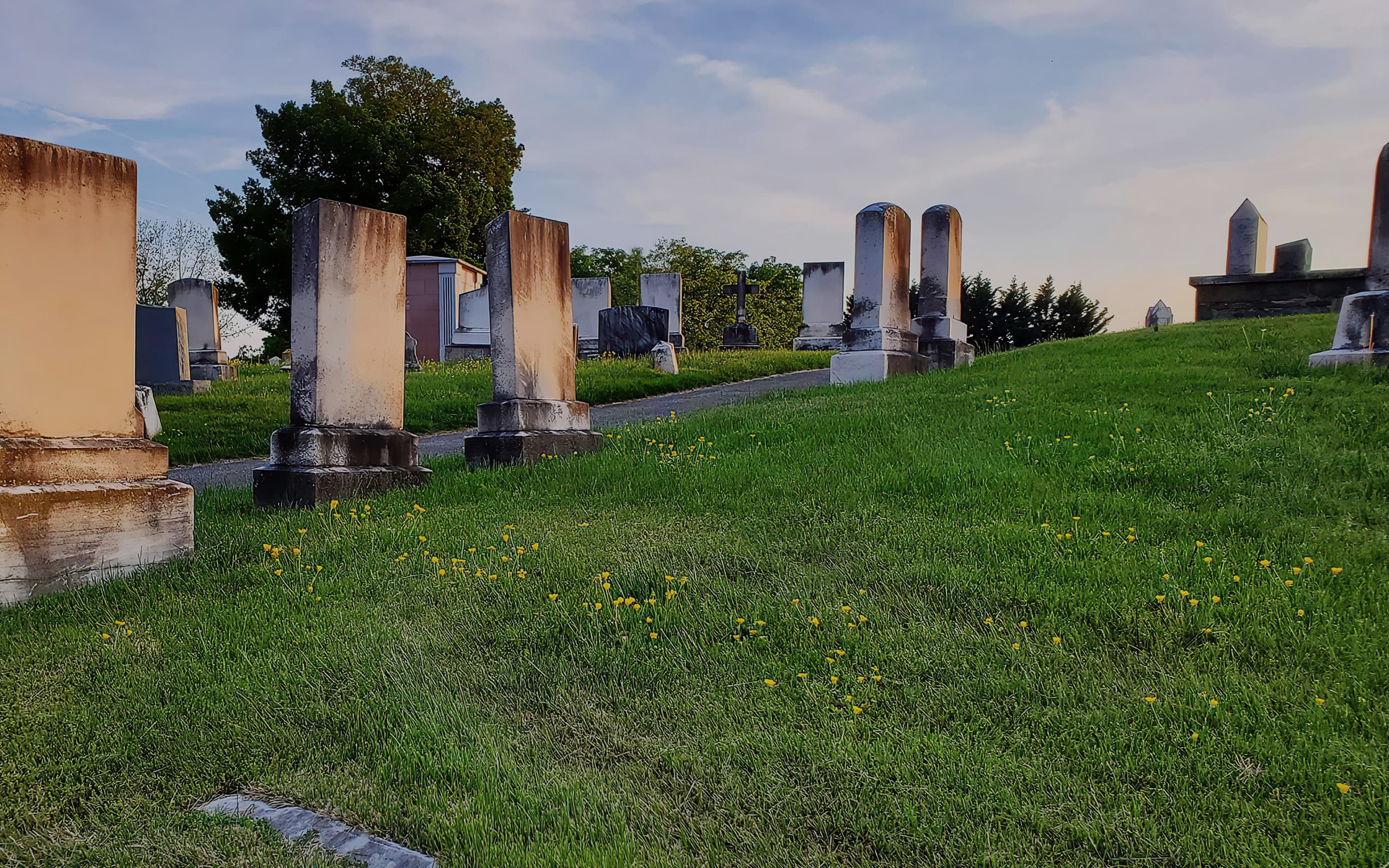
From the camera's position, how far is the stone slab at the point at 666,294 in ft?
78.1

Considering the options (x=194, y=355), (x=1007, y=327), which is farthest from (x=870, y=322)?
(x=1007, y=327)

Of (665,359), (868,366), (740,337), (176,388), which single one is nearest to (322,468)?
(868,366)

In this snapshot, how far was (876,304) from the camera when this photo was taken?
481 inches

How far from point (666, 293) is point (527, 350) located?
16.4 m

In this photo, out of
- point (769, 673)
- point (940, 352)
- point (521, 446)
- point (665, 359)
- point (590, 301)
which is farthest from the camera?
point (590, 301)

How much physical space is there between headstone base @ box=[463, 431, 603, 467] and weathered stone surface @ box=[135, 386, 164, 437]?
474 centimetres

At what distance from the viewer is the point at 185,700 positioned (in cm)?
342

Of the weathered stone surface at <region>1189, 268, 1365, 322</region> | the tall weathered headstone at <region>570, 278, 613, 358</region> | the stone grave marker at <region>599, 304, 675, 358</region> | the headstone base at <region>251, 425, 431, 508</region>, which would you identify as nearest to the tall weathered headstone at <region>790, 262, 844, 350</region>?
the stone grave marker at <region>599, 304, 675, 358</region>

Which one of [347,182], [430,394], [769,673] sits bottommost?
[769,673]

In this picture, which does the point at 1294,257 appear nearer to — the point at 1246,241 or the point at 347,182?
the point at 1246,241

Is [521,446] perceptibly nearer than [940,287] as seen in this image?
Yes

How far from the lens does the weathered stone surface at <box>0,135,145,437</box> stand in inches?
188

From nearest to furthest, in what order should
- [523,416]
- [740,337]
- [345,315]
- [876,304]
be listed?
[345,315] → [523,416] → [876,304] → [740,337]

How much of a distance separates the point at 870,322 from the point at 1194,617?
8917 millimetres
